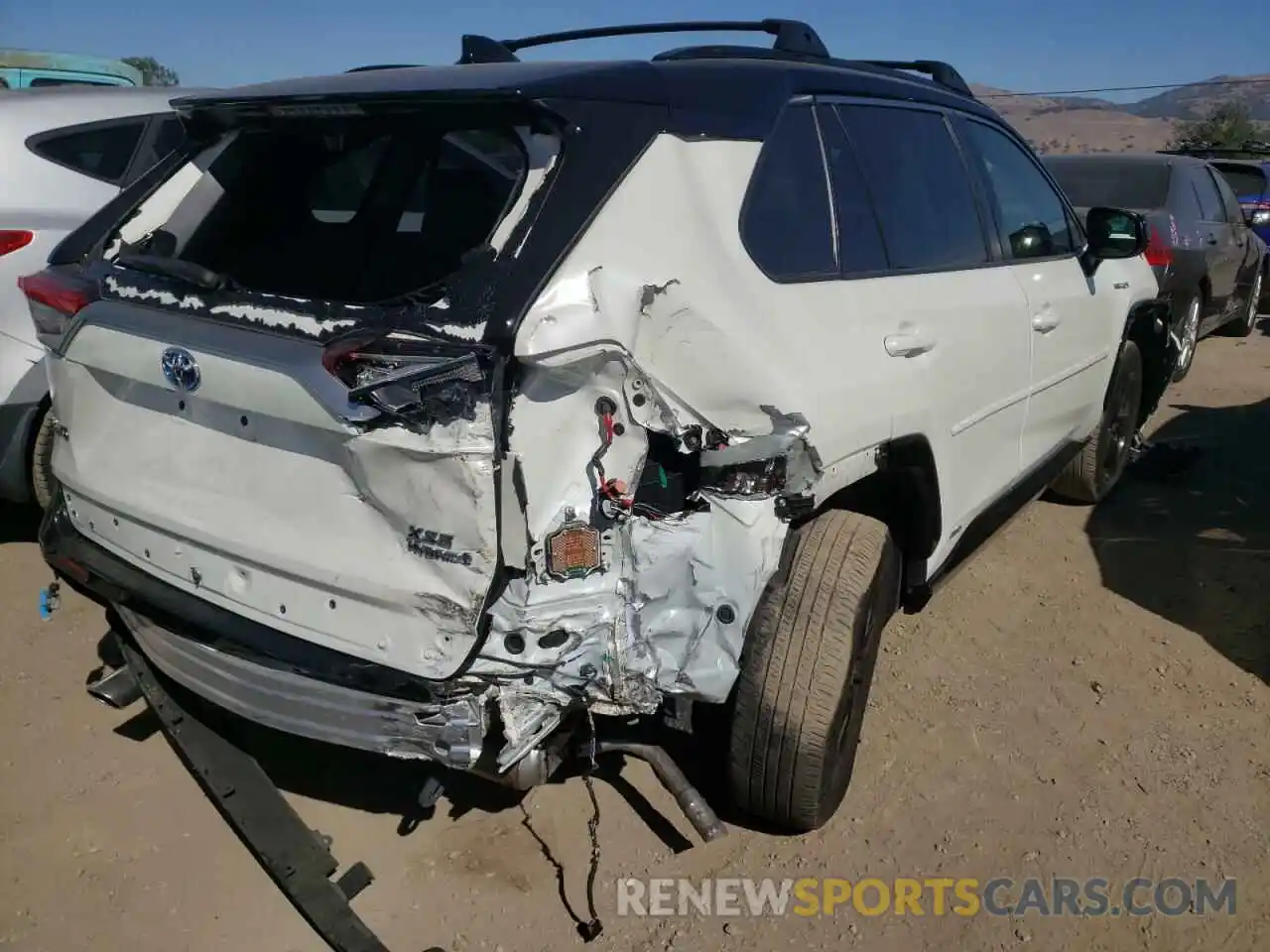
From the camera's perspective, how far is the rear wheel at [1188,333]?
7758 millimetres

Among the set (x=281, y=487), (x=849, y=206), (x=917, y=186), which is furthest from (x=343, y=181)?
(x=917, y=186)

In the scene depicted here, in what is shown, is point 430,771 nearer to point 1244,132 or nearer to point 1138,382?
point 1138,382

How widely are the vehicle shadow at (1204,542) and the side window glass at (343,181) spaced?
3.35m

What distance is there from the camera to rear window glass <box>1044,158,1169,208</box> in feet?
25.2

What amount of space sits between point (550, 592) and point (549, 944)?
0.98m

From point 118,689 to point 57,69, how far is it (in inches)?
272

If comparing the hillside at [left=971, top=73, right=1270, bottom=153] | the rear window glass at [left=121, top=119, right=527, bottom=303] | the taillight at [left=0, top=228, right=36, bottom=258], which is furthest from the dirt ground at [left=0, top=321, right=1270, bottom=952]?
the hillside at [left=971, top=73, right=1270, bottom=153]

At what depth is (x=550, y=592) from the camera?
207cm

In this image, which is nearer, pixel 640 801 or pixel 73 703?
pixel 640 801

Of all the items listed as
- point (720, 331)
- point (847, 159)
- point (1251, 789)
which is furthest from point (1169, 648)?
point (720, 331)

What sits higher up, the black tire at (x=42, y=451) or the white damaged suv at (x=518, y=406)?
the white damaged suv at (x=518, y=406)

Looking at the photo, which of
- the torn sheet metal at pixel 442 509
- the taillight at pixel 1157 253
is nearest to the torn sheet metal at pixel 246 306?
the torn sheet metal at pixel 442 509

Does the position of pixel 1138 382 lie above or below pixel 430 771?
above

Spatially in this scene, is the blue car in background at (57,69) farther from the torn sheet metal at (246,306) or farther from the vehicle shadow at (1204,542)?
the vehicle shadow at (1204,542)
